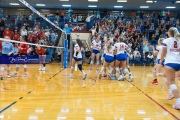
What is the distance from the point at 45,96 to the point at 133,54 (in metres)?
17.0

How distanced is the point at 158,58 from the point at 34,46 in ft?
39.1

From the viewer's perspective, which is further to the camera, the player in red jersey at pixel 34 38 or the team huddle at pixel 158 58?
the player in red jersey at pixel 34 38

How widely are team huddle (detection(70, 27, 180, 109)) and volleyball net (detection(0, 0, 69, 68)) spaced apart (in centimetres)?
208

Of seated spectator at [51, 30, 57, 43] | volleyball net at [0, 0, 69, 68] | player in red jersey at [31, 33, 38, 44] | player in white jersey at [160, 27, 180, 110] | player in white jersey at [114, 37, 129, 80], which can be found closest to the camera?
player in white jersey at [160, 27, 180, 110]

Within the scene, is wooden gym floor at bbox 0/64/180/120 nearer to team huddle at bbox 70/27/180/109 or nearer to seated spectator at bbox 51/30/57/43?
team huddle at bbox 70/27/180/109

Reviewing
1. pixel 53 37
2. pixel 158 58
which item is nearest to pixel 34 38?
pixel 53 37

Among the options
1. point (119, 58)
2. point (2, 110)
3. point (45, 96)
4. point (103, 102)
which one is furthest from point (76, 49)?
point (2, 110)

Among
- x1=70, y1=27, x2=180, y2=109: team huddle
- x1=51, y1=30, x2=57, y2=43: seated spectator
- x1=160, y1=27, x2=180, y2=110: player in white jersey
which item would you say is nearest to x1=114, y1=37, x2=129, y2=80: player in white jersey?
x1=70, y1=27, x2=180, y2=109: team huddle

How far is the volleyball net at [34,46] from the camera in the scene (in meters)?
11.0

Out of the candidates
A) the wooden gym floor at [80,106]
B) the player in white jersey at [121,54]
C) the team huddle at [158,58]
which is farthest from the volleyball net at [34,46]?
the player in white jersey at [121,54]

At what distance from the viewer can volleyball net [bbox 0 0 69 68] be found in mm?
10961

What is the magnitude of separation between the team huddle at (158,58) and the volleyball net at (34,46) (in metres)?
2.08

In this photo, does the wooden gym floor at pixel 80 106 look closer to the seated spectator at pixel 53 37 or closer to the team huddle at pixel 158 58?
the team huddle at pixel 158 58

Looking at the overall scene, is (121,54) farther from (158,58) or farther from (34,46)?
(34,46)
